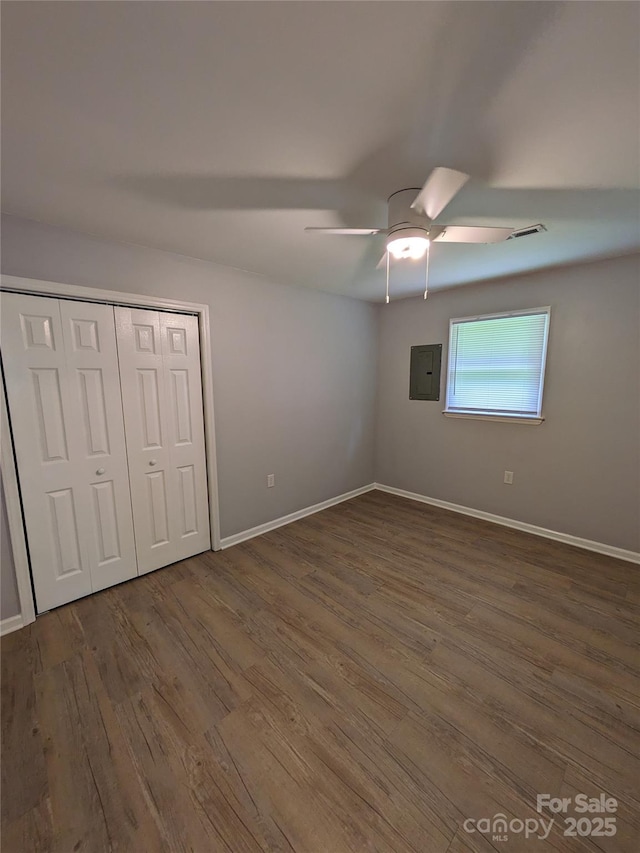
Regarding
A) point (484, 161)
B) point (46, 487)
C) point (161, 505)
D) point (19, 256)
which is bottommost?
point (161, 505)

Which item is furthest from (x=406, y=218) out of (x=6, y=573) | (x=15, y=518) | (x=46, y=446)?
(x=6, y=573)

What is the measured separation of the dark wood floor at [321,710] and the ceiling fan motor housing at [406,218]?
7.26ft

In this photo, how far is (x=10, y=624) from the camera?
6.50ft

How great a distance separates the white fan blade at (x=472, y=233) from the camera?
1.62 m

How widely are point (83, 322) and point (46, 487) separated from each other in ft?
3.51

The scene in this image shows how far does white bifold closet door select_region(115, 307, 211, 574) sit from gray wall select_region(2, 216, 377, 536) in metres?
0.19

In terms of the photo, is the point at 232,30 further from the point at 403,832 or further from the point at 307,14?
the point at 403,832

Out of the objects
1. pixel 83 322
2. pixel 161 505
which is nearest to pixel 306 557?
pixel 161 505

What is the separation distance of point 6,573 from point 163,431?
1.21m

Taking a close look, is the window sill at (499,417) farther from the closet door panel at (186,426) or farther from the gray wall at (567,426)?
the closet door panel at (186,426)

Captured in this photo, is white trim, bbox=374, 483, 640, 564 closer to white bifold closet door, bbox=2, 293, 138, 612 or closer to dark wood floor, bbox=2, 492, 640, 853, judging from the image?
dark wood floor, bbox=2, 492, 640, 853

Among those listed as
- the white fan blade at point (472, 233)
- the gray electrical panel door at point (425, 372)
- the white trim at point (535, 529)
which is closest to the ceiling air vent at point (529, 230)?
the white fan blade at point (472, 233)

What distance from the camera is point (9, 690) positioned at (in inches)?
62.8

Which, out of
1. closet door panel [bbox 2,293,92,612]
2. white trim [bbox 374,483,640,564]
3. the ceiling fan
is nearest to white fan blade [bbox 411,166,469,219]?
the ceiling fan
